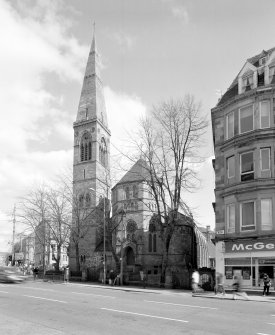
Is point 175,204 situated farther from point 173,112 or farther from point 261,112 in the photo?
point 261,112

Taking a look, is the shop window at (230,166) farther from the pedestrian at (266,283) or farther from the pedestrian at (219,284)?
the pedestrian at (266,283)

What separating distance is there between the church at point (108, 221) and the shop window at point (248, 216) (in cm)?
702

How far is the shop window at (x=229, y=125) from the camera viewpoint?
30305mm

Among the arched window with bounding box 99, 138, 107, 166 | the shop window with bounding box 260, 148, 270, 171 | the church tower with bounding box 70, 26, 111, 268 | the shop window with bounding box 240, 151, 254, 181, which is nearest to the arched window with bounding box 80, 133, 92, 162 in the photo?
the church tower with bounding box 70, 26, 111, 268

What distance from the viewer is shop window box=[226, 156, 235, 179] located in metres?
29.7

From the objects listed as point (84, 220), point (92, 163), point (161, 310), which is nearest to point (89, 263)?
point (84, 220)

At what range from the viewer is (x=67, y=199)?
167ft

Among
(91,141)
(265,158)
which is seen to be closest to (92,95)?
(91,141)

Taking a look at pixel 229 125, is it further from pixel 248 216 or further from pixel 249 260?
pixel 249 260

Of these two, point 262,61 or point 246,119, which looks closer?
point 246,119

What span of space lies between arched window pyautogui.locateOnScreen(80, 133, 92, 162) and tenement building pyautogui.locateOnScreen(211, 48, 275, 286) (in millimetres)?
47420

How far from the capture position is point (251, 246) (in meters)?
27.0

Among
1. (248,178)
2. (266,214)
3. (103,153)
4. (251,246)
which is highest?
(103,153)

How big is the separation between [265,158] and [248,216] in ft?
13.2
